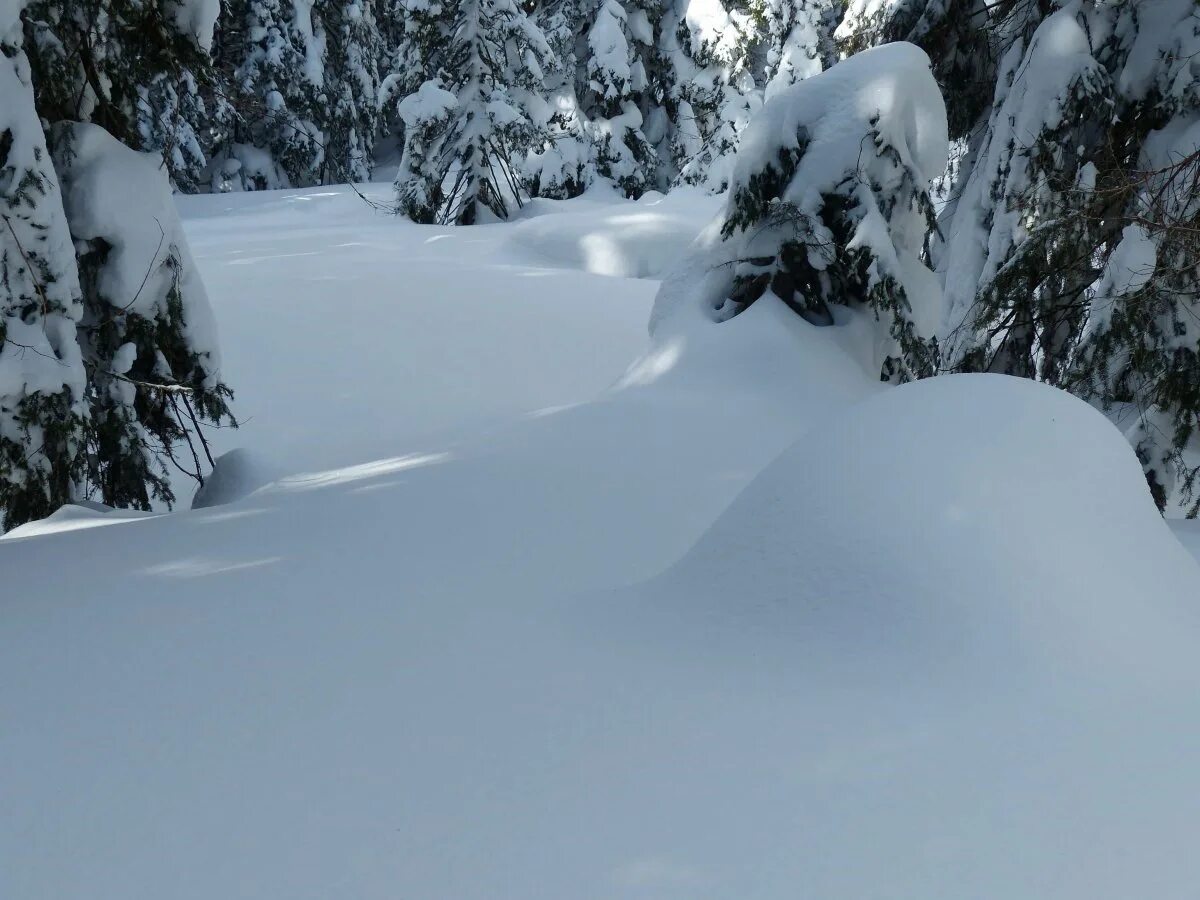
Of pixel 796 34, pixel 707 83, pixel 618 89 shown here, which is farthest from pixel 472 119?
pixel 796 34

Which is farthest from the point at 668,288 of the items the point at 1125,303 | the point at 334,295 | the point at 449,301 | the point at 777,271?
the point at 334,295

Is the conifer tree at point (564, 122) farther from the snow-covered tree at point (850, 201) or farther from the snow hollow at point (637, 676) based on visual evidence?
the snow hollow at point (637, 676)

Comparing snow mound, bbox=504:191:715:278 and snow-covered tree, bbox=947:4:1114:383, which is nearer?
snow-covered tree, bbox=947:4:1114:383

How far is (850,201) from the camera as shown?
6375 mm

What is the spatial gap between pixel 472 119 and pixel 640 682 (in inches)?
531

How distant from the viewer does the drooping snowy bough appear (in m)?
6.26

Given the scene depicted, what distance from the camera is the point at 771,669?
2521mm

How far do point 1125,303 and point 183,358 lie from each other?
506 cm

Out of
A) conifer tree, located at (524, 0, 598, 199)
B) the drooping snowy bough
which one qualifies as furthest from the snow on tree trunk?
conifer tree, located at (524, 0, 598, 199)

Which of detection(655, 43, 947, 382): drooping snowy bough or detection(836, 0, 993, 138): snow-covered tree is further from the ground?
detection(836, 0, 993, 138): snow-covered tree

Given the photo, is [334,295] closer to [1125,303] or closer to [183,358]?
[183,358]

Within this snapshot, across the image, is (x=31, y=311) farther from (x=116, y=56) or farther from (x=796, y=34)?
(x=796, y=34)

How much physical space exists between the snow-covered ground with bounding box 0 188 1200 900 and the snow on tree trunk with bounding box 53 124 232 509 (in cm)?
87

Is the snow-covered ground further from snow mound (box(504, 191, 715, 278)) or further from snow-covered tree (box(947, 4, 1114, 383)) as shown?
snow mound (box(504, 191, 715, 278))
